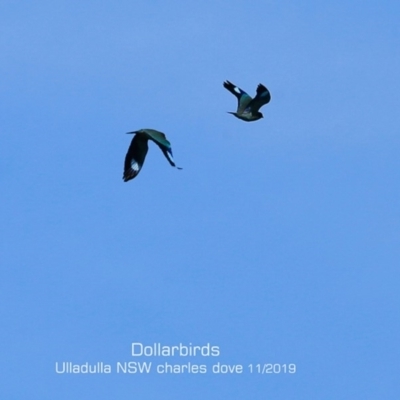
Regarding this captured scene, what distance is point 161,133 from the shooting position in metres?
31.4

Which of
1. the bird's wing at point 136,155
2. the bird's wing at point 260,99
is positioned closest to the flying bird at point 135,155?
the bird's wing at point 136,155

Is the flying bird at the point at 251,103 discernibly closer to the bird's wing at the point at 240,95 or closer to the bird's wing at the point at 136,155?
the bird's wing at the point at 240,95

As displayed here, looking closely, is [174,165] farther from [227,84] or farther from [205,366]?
[227,84]

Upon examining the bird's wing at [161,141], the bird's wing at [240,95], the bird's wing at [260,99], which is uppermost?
the bird's wing at [240,95]

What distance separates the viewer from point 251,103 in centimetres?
3600

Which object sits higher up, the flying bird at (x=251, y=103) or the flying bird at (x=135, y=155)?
the flying bird at (x=251, y=103)

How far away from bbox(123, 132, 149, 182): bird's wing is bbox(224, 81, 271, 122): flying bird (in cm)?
453

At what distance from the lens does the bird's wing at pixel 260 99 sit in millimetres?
35250

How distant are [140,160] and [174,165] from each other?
2.02m

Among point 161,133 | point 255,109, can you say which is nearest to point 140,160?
A: point 161,133

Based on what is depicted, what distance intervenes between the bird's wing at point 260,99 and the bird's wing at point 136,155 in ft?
14.8

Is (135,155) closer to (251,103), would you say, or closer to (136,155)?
(136,155)

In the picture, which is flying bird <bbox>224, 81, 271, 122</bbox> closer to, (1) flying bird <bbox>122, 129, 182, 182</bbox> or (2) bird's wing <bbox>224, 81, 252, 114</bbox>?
(2) bird's wing <bbox>224, 81, 252, 114</bbox>

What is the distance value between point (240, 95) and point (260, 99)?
5.51ft
